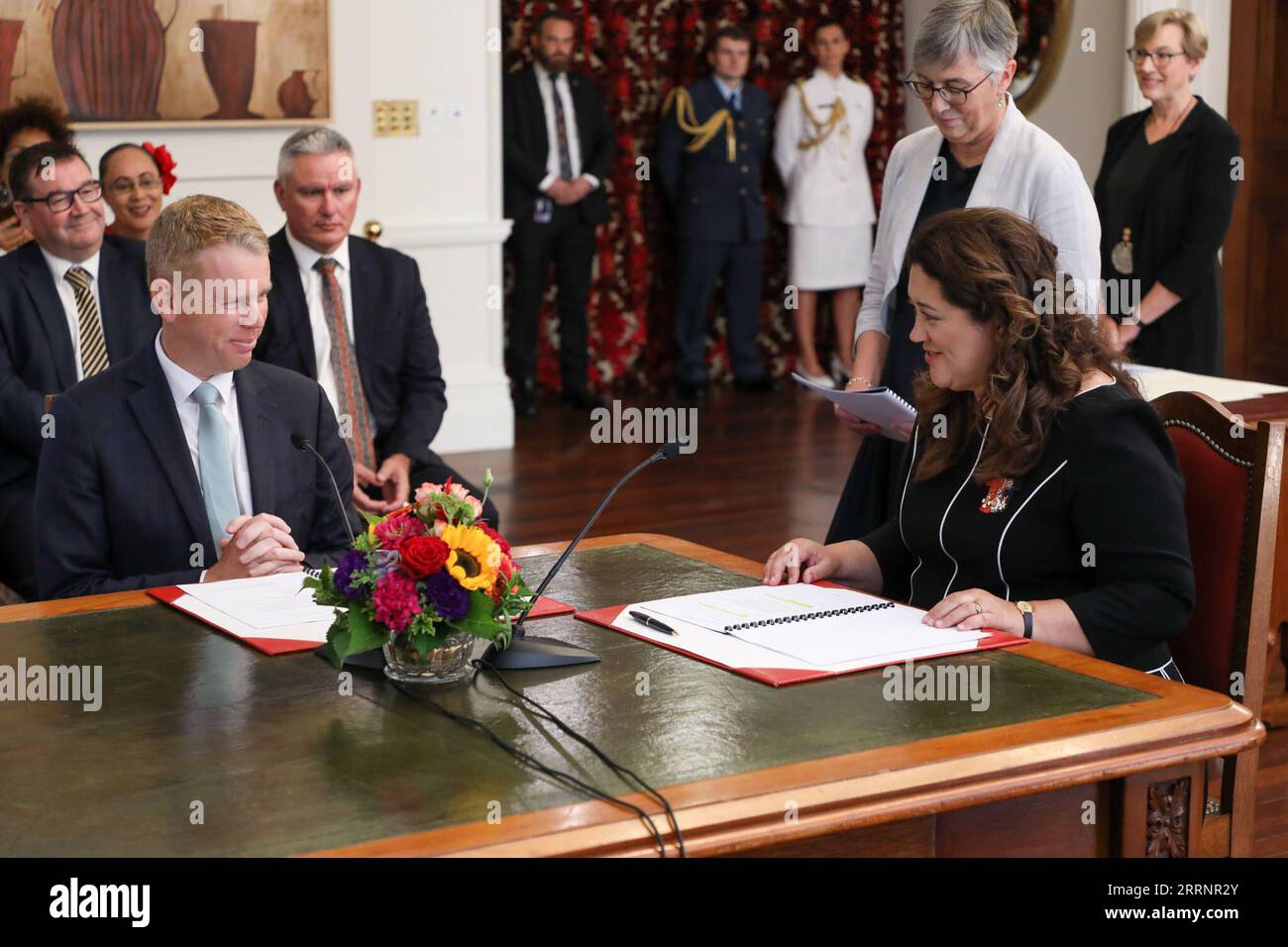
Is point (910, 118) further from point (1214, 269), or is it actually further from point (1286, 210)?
point (1214, 269)

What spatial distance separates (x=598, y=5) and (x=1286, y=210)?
11.6 ft

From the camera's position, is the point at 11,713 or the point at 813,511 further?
the point at 813,511

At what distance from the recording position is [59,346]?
13.0 feet

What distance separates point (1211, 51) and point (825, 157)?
203 centimetres

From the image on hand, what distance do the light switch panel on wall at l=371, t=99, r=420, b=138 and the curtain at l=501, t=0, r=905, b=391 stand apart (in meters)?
1.69

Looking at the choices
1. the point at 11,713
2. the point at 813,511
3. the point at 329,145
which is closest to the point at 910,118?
the point at 813,511

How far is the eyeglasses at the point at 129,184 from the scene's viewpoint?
468 centimetres

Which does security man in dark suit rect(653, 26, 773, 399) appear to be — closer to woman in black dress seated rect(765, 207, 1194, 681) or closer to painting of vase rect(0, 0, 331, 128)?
painting of vase rect(0, 0, 331, 128)

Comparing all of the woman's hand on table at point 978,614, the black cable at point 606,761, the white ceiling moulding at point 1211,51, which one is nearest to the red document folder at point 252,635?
the black cable at point 606,761

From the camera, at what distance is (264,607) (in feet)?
7.54

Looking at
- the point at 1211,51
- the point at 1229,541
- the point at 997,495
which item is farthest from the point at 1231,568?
the point at 1211,51

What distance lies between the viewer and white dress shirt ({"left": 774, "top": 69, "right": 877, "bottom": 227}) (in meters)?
8.78

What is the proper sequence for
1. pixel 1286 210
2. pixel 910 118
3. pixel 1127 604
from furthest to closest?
pixel 910 118 < pixel 1286 210 < pixel 1127 604

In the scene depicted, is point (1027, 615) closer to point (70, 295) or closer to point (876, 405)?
point (876, 405)
